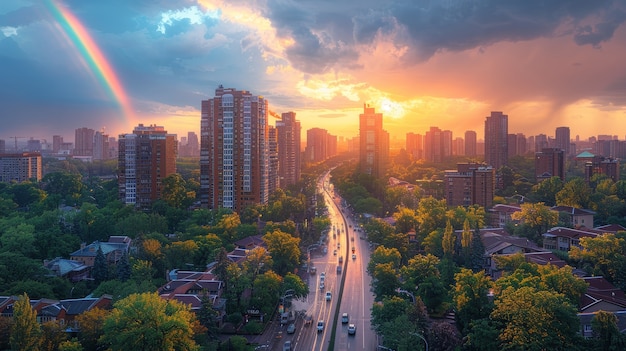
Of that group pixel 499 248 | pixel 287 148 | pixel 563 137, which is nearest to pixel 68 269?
pixel 499 248

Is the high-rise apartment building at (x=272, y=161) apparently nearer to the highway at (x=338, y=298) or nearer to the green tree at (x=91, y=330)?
the highway at (x=338, y=298)

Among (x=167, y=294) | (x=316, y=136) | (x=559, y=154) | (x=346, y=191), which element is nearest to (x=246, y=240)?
(x=167, y=294)

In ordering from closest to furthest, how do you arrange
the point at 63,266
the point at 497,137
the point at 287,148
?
the point at 63,266
the point at 287,148
the point at 497,137

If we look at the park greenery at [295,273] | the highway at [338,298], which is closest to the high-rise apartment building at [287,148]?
the park greenery at [295,273]

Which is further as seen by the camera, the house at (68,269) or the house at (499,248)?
the house at (499,248)

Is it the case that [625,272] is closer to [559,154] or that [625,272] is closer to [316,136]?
[559,154]

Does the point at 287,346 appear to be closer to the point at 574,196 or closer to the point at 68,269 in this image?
the point at 68,269
